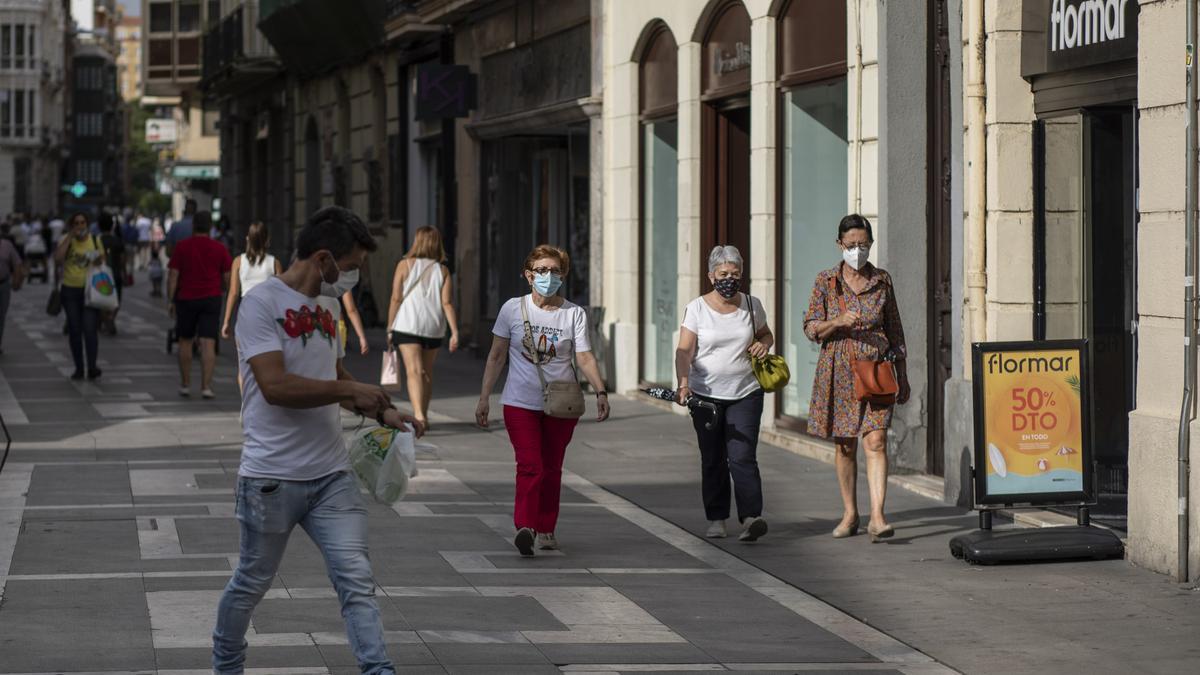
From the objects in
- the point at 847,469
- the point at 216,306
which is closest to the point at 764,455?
the point at 847,469

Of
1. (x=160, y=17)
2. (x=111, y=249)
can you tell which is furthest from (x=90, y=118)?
(x=111, y=249)

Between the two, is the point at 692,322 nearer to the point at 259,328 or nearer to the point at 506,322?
the point at 506,322

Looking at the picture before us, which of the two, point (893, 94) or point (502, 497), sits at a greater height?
point (893, 94)

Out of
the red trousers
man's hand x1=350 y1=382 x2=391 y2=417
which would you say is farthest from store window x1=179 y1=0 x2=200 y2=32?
man's hand x1=350 y1=382 x2=391 y2=417

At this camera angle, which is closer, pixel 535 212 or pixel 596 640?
pixel 596 640

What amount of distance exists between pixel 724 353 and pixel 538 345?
3.43 ft

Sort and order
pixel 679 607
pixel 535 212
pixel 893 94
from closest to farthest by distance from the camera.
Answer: pixel 679 607
pixel 893 94
pixel 535 212

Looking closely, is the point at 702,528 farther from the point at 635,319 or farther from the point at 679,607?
the point at 635,319

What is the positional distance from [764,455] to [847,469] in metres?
3.92

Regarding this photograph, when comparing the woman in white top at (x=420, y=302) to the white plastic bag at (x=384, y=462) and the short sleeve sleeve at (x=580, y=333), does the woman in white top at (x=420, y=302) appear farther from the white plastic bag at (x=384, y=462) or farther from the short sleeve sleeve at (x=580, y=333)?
the white plastic bag at (x=384, y=462)

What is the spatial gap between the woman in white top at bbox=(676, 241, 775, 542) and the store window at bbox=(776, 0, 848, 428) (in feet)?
13.7

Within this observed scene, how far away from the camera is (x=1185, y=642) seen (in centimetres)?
796

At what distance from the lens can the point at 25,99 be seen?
110938mm

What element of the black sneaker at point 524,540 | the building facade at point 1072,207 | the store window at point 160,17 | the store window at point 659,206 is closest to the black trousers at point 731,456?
the black sneaker at point 524,540
